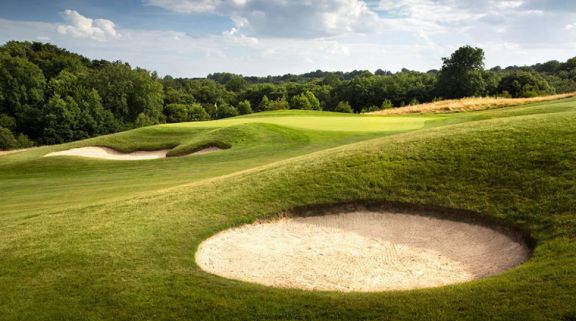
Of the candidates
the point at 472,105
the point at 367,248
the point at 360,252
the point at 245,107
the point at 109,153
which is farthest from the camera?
the point at 245,107

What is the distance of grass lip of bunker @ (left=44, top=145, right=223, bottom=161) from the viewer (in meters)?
26.7

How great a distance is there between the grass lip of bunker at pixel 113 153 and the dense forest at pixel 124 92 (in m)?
41.0

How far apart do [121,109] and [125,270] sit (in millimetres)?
76960

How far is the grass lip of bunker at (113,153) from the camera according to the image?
87.7 ft

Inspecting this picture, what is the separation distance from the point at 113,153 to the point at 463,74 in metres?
65.8

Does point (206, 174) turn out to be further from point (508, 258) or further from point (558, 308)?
point (558, 308)

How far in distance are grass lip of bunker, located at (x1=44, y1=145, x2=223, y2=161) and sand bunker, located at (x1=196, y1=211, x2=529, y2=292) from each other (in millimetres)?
16840

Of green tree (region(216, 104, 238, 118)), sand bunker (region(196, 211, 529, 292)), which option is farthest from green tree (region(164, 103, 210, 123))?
sand bunker (region(196, 211, 529, 292))

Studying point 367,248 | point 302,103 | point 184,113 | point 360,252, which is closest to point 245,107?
point 184,113

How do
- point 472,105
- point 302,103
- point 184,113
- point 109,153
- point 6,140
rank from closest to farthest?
1. point 109,153
2. point 472,105
3. point 6,140
4. point 302,103
5. point 184,113

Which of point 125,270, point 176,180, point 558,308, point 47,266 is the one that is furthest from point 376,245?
point 176,180

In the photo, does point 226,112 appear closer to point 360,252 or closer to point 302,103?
point 302,103

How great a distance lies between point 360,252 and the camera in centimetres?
923

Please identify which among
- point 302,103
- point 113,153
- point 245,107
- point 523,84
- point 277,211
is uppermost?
point 523,84
